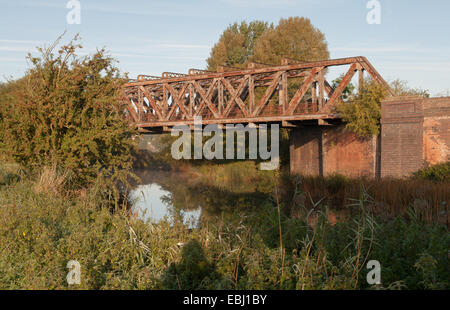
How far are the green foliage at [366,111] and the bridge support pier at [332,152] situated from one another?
2.37 feet

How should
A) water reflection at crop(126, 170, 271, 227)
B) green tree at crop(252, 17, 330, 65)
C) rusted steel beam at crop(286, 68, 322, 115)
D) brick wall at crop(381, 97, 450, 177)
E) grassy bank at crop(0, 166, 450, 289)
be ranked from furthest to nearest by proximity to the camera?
green tree at crop(252, 17, 330, 65) → rusted steel beam at crop(286, 68, 322, 115) → brick wall at crop(381, 97, 450, 177) → water reflection at crop(126, 170, 271, 227) → grassy bank at crop(0, 166, 450, 289)

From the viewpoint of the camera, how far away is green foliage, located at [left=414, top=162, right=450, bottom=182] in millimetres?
18097

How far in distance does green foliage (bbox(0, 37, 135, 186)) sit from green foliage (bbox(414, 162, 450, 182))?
12398mm

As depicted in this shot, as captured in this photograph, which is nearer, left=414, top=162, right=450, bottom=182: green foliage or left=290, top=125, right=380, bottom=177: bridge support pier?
left=414, top=162, right=450, bottom=182: green foliage

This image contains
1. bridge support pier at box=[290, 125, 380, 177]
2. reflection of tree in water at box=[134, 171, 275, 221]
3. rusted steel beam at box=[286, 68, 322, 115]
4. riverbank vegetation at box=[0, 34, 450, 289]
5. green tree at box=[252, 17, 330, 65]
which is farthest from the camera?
green tree at box=[252, 17, 330, 65]

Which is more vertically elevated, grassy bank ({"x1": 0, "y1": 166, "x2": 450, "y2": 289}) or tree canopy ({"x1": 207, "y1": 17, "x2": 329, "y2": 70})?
tree canopy ({"x1": 207, "y1": 17, "x2": 329, "y2": 70})

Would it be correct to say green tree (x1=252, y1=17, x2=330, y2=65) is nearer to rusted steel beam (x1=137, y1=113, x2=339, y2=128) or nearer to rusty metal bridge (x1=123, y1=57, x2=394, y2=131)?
rusty metal bridge (x1=123, y1=57, x2=394, y2=131)

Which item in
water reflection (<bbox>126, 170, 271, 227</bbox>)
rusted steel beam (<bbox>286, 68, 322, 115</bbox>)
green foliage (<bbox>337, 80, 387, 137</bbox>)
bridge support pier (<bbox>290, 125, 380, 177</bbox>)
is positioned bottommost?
water reflection (<bbox>126, 170, 271, 227</bbox>)

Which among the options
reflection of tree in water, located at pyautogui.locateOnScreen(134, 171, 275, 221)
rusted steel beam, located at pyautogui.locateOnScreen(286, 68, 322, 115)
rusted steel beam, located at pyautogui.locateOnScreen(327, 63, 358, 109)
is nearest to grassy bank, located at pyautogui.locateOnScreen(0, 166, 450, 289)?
reflection of tree in water, located at pyautogui.locateOnScreen(134, 171, 275, 221)

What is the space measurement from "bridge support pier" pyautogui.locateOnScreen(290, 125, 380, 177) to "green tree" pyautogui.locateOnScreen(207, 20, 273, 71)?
2620 cm

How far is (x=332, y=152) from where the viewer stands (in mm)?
25016

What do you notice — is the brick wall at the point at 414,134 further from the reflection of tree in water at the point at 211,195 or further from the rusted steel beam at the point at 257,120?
the reflection of tree in water at the point at 211,195

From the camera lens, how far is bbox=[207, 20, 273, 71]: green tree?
54094 mm
